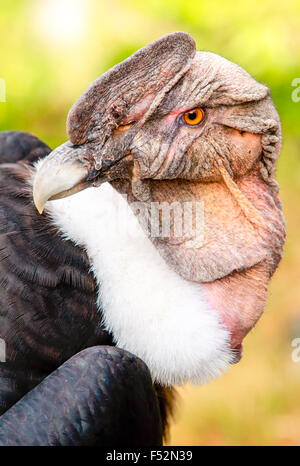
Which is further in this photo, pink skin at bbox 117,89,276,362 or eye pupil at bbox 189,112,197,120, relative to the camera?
pink skin at bbox 117,89,276,362

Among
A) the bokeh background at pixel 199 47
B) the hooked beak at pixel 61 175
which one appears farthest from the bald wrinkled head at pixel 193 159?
the bokeh background at pixel 199 47

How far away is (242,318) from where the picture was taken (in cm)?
407

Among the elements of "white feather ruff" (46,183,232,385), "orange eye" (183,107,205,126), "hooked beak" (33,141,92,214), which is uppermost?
"orange eye" (183,107,205,126)

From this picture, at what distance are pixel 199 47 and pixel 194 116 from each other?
4.51 m

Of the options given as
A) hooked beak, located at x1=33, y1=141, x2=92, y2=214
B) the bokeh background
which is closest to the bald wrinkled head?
hooked beak, located at x1=33, y1=141, x2=92, y2=214

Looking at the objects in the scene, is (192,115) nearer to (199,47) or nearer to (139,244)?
(139,244)

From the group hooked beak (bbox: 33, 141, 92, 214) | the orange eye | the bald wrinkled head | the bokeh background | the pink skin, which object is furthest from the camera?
the bokeh background

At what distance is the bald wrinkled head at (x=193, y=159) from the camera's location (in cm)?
370

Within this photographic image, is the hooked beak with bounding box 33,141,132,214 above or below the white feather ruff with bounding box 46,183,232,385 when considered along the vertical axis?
above

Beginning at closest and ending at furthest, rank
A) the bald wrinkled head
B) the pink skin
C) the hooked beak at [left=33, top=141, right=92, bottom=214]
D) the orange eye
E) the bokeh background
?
the hooked beak at [left=33, top=141, right=92, bottom=214], the bald wrinkled head, the orange eye, the pink skin, the bokeh background

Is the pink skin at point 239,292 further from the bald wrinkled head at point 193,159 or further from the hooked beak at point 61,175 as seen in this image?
the hooked beak at point 61,175

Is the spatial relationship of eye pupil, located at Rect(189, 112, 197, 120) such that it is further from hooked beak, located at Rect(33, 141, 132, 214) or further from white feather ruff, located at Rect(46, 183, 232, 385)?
white feather ruff, located at Rect(46, 183, 232, 385)

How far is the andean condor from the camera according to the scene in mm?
3680
